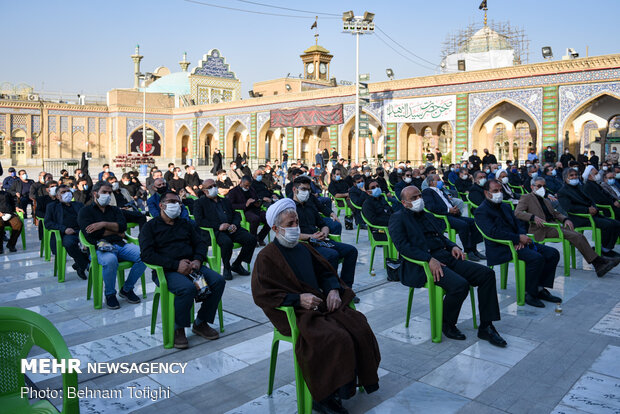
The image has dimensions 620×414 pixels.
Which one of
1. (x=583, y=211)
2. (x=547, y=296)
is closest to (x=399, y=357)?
(x=547, y=296)

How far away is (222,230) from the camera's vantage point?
5793mm

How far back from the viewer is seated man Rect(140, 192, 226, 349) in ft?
12.0

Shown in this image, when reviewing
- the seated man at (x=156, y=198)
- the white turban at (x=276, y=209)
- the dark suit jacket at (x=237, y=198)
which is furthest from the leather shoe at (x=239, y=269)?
the white turban at (x=276, y=209)

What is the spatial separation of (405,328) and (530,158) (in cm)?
1354

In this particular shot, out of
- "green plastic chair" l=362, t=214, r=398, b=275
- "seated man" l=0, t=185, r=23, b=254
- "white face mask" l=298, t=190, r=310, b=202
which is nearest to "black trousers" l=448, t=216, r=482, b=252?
"green plastic chair" l=362, t=214, r=398, b=275

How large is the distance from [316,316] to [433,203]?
13.7ft

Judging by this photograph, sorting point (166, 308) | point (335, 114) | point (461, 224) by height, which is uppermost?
point (335, 114)

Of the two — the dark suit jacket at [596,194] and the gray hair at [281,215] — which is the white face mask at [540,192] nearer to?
the dark suit jacket at [596,194]

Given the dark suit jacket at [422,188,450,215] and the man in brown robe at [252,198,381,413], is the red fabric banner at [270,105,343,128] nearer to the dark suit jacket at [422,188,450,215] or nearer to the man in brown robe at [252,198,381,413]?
the dark suit jacket at [422,188,450,215]

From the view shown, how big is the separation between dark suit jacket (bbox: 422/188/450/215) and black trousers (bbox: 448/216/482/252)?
0.17 meters

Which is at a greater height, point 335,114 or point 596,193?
point 335,114

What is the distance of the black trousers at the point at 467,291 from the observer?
3.70 m

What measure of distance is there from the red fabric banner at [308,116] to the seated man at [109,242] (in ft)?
58.1

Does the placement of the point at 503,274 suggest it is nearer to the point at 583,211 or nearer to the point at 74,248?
the point at 583,211
